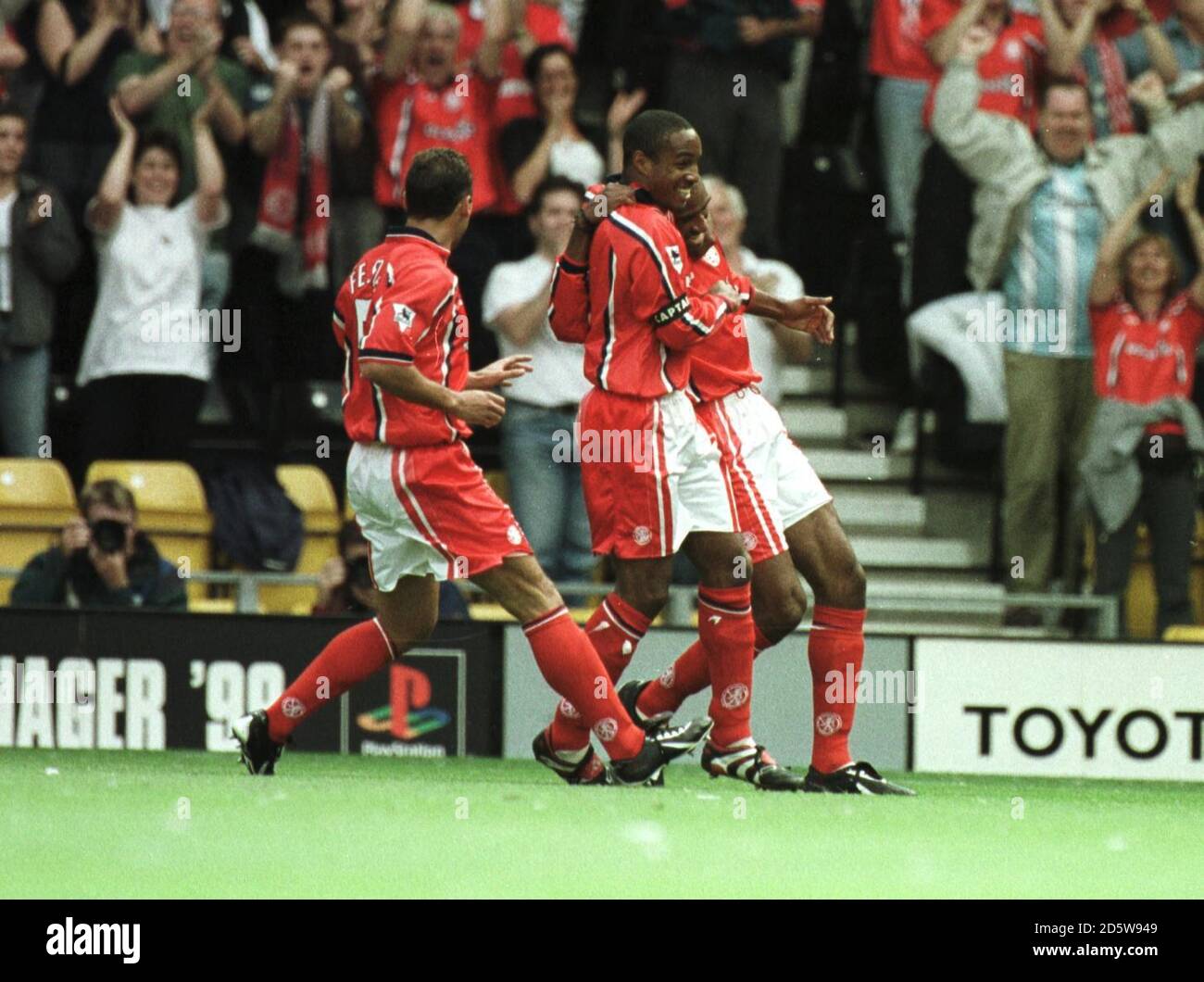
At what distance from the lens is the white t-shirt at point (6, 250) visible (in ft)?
39.3

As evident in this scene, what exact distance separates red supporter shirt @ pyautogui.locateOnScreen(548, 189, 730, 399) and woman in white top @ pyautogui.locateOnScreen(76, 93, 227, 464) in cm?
448

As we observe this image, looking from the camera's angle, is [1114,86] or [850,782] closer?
[850,782]

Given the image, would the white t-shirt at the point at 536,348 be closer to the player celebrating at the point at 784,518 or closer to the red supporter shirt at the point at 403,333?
Result: the player celebrating at the point at 784,518

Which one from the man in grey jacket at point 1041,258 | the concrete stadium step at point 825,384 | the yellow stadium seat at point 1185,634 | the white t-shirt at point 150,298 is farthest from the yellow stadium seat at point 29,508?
the yellow stadium seat at point 1185,634

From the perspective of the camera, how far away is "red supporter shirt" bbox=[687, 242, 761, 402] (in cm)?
820

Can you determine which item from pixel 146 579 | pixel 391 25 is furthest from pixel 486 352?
pixel 146 579

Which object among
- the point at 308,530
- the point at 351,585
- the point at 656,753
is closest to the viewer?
the point at 656,753

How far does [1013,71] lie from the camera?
12.9 m

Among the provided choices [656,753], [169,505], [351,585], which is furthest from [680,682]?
[169,505]

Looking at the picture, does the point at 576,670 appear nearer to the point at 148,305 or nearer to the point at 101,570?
the point at 101,570

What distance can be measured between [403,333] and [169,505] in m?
4.76

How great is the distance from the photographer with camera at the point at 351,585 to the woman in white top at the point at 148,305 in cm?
156

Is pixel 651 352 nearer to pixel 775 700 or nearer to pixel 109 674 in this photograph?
pixel 775 700

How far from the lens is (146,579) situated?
1098 cm
